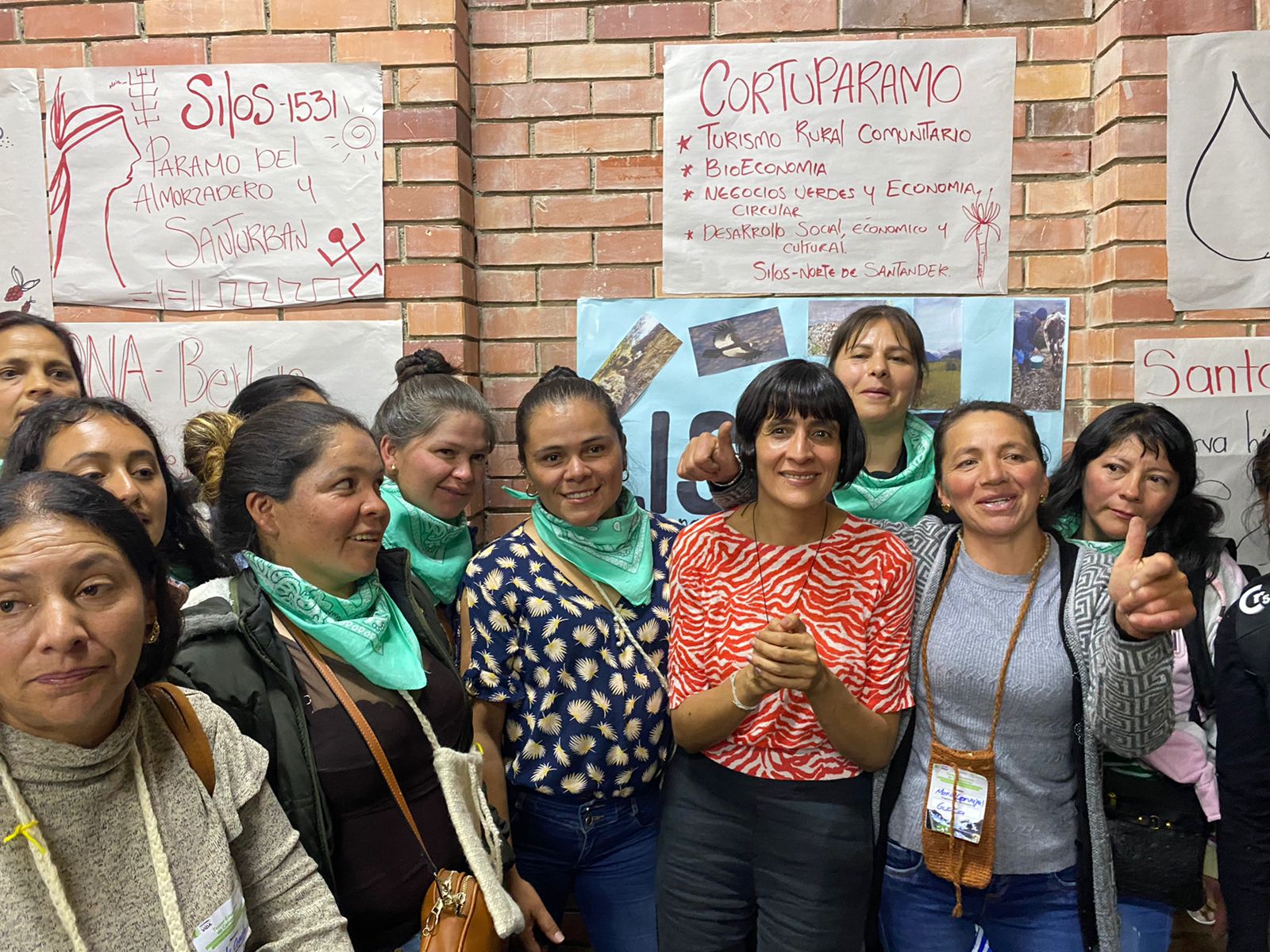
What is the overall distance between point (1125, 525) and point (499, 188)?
2306mm

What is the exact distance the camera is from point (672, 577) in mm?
1874

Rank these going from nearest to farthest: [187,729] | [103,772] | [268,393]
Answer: [103,772] < [187,729] < [268,393]

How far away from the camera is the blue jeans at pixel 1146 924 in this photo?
1910 millimetres

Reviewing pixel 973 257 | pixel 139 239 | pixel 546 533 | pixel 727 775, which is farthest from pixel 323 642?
pixel 973 257

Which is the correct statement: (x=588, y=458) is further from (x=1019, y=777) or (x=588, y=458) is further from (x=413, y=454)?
(x=1019, y=777)

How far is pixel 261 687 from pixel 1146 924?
2.12 meters

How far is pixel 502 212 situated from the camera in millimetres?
2896

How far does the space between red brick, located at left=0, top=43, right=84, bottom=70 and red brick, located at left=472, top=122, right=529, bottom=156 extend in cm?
144

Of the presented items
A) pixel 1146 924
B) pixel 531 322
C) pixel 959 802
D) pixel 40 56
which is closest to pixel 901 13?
pixel 531 322

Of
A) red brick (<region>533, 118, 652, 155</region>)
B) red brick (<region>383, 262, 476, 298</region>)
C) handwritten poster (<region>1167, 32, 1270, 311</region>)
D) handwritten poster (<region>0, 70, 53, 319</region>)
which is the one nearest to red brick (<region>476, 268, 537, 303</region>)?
red brick (<region>383, 262, 476, 298</region>)

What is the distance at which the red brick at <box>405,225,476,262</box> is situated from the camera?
109 inches

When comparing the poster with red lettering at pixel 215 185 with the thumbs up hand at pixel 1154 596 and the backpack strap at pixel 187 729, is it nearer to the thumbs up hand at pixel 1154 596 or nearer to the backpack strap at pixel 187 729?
the backpack strap at pixel 187 729

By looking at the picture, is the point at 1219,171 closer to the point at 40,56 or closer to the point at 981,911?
the point at 981,911

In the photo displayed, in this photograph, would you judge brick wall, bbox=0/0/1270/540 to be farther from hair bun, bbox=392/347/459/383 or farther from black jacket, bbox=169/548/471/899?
black jacket, bbox=169/548/471/899
